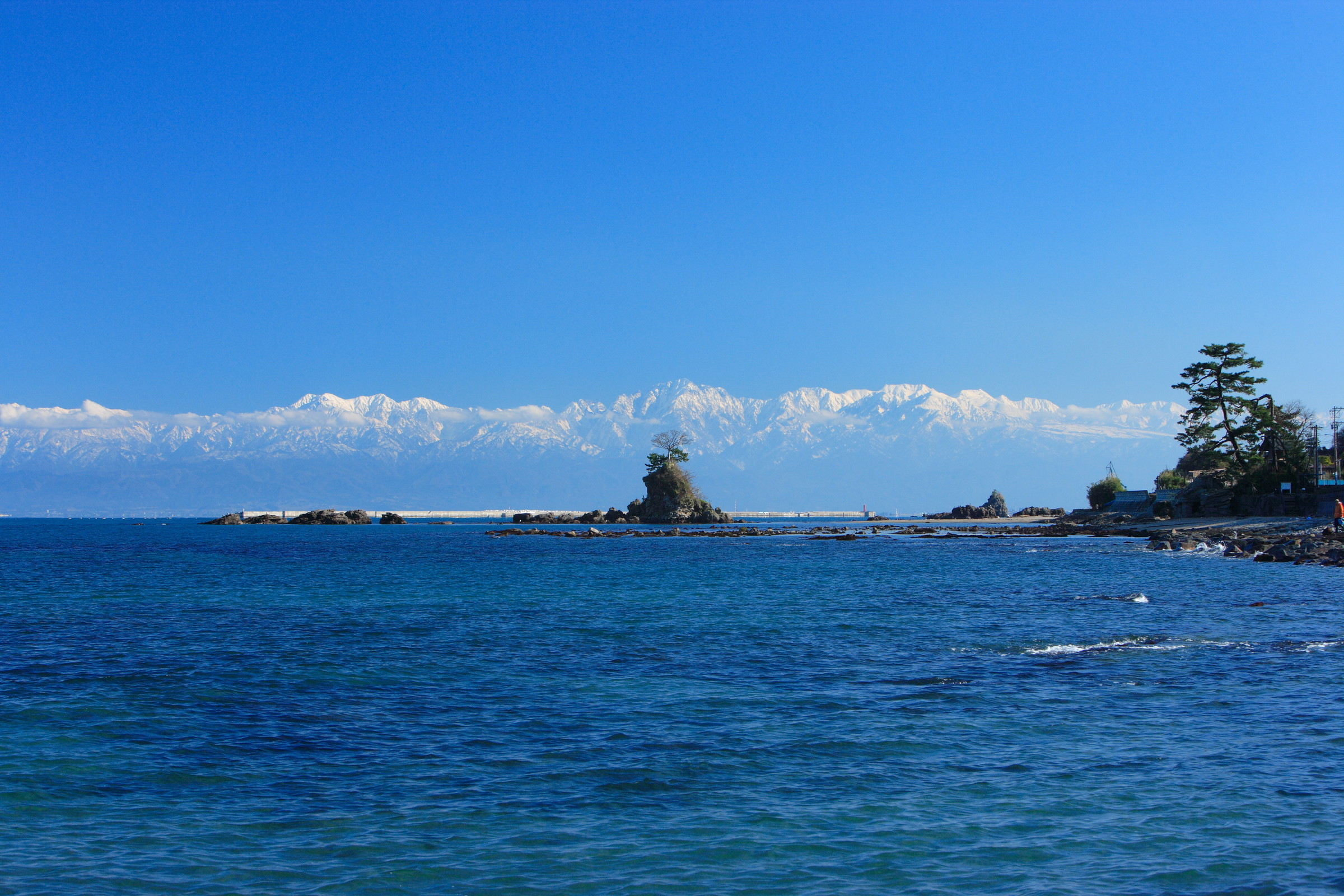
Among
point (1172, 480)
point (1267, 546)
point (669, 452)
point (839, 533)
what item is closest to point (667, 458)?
point (669, 452)

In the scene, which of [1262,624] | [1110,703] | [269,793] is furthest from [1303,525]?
[269,793]

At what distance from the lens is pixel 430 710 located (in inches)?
711

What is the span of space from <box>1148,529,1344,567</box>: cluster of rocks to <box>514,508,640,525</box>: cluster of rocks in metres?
105

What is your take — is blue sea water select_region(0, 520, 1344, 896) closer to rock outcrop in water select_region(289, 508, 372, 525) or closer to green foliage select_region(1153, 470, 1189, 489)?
green foliage select_region(1153, 470, 1189, 489)

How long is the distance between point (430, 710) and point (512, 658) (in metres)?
6.11

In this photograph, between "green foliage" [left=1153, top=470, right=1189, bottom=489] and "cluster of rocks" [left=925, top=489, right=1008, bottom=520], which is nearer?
"green foliage" [left=1153, top=470, right=1189, bottom=489]

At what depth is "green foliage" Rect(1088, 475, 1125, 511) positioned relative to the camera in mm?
138750

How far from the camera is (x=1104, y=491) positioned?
140 m

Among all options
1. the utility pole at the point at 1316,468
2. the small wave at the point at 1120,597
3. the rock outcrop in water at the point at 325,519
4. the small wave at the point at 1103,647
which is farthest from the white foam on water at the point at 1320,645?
the rock outcrop in water at the point at 325,519

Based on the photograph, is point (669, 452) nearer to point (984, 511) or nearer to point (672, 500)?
point (672, 500)

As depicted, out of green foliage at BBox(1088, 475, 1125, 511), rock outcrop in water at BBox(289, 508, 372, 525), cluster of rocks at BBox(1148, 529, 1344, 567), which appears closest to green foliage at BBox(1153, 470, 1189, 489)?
green foliage at BBox(1088, 475, 1125, 511)

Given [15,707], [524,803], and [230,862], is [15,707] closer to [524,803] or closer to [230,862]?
[230,862]

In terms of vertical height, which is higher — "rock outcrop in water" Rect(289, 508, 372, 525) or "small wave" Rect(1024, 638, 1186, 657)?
"rock outcrop in water" Rect(289, 508, 372, 525)

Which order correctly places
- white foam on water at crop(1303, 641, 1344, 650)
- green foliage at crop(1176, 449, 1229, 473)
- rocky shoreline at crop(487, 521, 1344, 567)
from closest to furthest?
1. white foam on water at crop(1303, 641, 1344, 650)
2. rocky shoreline at crop(487, 521, 1344, 567)
3. green foliage at crop(1176, 449, 1229, 473)
